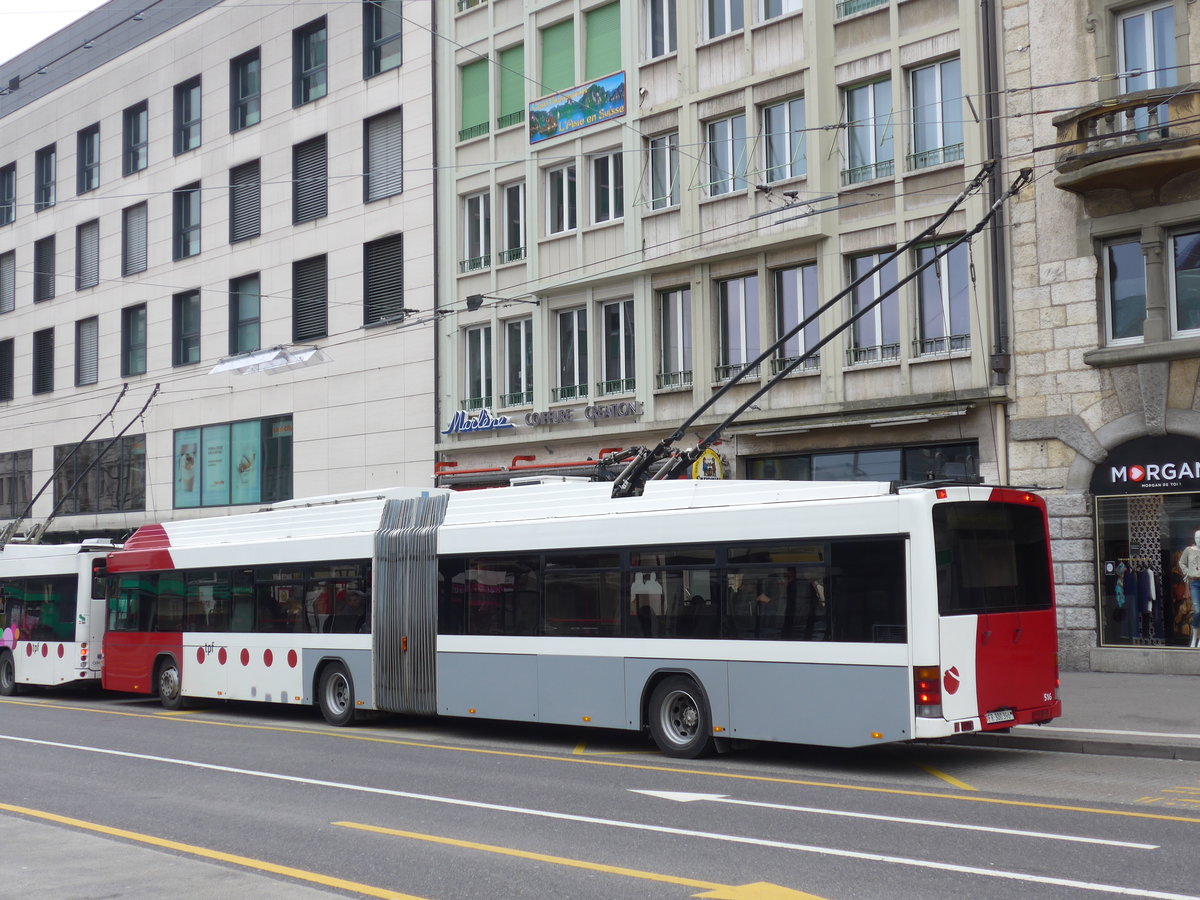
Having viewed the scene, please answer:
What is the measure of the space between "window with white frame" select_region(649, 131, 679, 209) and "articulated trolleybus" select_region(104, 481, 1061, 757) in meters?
10.3

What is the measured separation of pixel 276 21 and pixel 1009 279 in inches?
881

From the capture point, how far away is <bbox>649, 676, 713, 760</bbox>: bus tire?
14117mm

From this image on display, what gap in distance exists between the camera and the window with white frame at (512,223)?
3031cm

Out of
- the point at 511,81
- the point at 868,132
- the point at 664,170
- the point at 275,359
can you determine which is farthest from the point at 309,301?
the point at 868,132

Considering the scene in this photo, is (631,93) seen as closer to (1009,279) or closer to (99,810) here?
(1009,279)

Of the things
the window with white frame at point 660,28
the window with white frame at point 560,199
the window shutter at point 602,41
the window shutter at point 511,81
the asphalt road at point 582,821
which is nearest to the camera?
the asphalt road at point 582,821

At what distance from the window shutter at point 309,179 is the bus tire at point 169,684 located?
15694 mm

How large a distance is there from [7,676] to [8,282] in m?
24.8

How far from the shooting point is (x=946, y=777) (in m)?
12.5

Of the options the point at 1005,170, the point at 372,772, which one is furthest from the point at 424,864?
the point at 1005,170

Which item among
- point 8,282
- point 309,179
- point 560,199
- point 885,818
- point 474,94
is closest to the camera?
point 885,818

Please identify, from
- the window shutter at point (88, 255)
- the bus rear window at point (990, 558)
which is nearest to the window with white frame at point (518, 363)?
the bus rear window at point (990, 558)

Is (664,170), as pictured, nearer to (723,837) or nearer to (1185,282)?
(1185,282)

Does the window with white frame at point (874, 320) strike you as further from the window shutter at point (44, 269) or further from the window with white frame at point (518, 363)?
the window shutter at point (44, 269)
